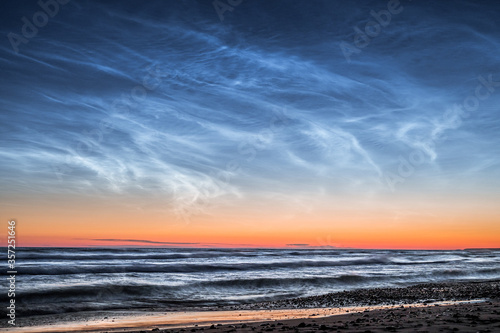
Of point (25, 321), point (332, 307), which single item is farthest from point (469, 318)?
point (25, 321)

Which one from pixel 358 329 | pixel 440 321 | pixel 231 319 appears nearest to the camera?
pixel 358 329

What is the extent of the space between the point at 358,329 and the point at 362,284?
60.3ft

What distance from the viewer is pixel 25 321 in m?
12.4

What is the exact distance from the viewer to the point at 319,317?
38.9ft

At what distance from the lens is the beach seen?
8945mm

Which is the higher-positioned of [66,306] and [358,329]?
[358,329]

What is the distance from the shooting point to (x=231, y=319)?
1218 centimetres

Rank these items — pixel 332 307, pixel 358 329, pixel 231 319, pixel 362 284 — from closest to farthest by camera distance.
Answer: pixel 358 329 → pixel 231 319 → pixel 332 307 → pixel 362 284

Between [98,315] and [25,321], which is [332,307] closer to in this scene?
[98,315]

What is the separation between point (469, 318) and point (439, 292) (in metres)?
10.9

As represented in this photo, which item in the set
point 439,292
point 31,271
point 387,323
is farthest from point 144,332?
point 31,271

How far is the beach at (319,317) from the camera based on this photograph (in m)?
8.95

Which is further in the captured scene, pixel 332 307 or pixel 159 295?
pixel 159 295

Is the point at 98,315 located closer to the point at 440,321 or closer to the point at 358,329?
the point at 358,329
